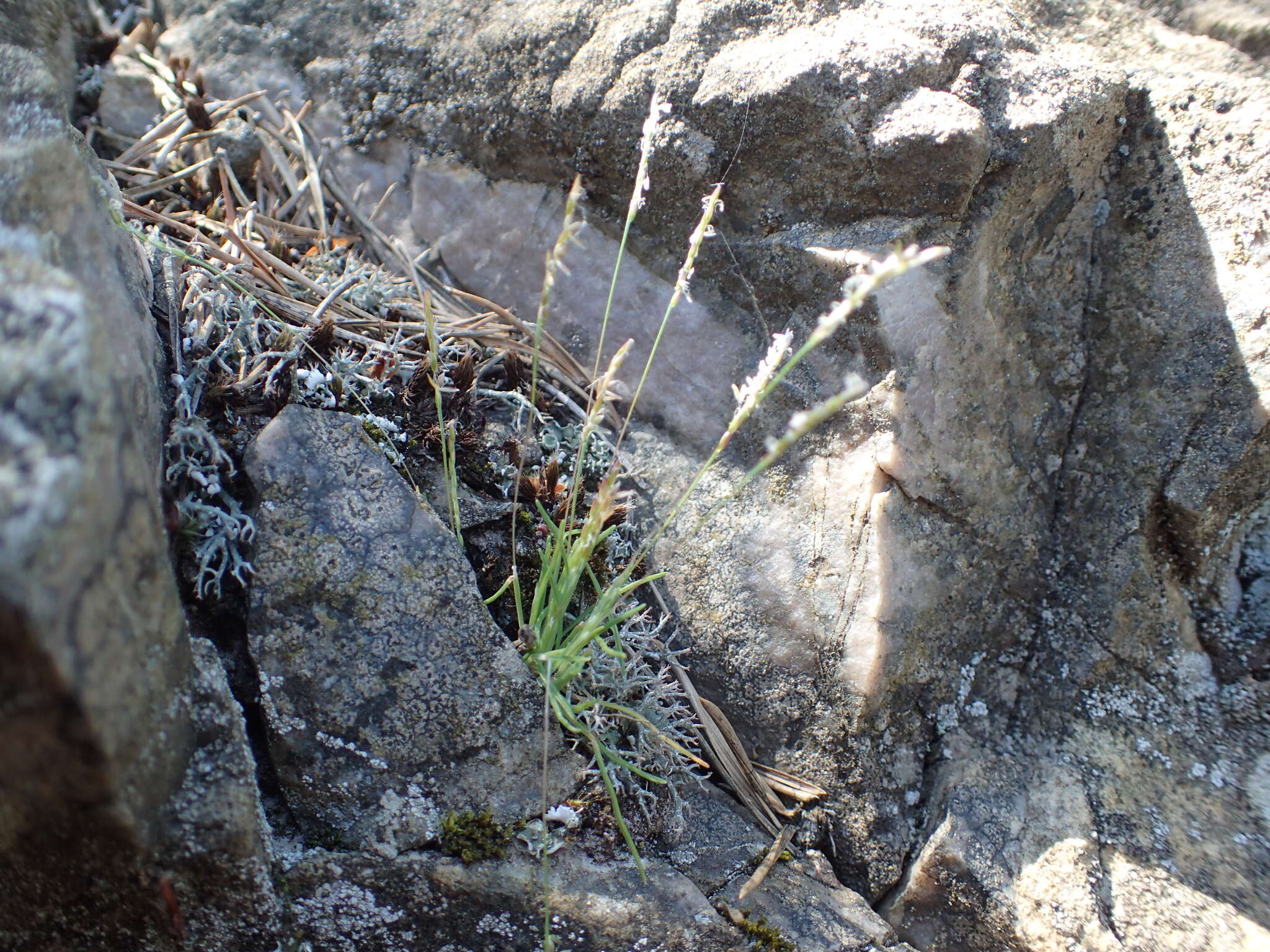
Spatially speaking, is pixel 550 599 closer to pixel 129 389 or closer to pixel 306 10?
pixel 129 389

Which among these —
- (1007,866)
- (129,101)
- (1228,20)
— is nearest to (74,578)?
(1007,866)

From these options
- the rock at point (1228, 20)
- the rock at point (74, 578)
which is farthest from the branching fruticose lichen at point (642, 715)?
Answer: the rock at point (1228, 20)

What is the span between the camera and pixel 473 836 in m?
2.06

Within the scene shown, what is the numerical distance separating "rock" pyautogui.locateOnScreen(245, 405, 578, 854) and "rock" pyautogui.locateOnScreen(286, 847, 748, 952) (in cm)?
9

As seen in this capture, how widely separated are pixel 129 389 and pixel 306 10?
2.29m

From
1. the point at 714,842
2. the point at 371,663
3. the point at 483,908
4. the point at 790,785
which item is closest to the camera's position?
the point at 483,908

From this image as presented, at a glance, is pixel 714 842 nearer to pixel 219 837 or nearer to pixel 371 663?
pixel 371 663

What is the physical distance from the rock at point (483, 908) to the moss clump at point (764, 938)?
2 centimetres

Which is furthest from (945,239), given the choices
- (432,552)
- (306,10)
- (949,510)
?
(306,10)

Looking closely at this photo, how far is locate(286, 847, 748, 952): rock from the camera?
193 centimetres

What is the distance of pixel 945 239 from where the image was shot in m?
2.52

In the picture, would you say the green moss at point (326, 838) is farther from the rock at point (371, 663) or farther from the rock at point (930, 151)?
the rock at point (930, 151)

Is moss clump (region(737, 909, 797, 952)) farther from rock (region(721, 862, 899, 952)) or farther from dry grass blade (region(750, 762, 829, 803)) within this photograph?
dry grass blade (region(750, 762, 829, 803))

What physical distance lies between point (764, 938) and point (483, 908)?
727mm
